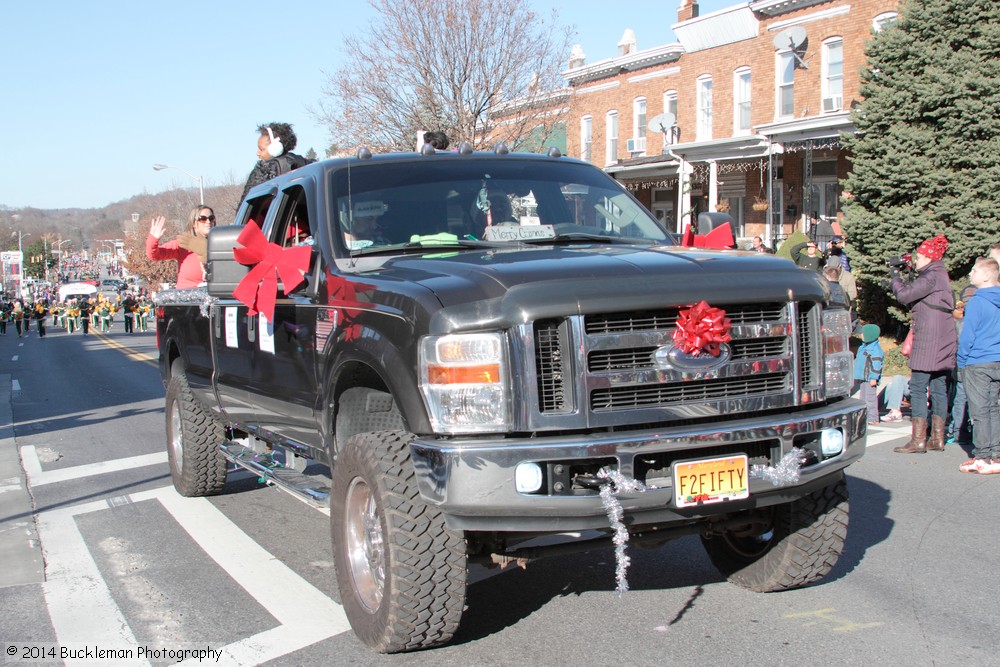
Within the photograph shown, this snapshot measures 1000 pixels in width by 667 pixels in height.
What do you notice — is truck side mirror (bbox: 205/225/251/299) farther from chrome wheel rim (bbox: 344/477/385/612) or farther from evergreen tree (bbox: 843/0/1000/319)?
evergreen tree (bbox: 843/0/1000/319)

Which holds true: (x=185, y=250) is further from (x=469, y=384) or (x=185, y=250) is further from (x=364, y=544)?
(x=469, y=384)

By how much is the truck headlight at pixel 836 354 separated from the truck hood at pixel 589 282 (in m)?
0.14

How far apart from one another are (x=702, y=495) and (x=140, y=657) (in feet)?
8.23

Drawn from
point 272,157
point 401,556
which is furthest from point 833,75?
point 401,556

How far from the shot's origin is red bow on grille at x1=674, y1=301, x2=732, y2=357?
391cm

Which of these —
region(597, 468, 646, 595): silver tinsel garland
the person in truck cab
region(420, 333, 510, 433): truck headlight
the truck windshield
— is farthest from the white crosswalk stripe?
the person in truck cab

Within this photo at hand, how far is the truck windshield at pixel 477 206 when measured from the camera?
5113 millimetres

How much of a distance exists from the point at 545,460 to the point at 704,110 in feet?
98.5

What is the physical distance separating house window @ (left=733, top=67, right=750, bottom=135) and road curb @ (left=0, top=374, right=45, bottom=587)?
80.3ft

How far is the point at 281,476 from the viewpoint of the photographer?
561cm

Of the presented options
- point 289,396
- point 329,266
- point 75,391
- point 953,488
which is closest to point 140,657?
point 289,396

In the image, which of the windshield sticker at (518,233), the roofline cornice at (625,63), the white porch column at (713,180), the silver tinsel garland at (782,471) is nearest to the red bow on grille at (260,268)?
the windshield sticker at (518,233)

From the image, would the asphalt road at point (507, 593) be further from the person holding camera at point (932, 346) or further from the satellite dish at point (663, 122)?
the satellite dish at point (663, 122)

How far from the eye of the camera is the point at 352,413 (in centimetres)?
468
